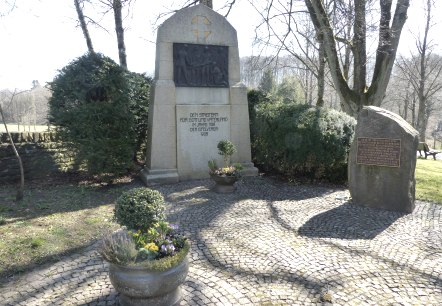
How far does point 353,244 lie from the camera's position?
4.88 meters

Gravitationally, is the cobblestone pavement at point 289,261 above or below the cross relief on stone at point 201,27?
below

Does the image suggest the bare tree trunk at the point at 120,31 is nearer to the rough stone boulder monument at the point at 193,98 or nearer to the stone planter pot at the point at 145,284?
the rough stone boulder monument at the point at 193,98

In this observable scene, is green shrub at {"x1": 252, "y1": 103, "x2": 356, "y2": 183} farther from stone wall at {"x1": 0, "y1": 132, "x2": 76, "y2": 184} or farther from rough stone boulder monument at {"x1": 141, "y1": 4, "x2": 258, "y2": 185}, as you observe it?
stone wall at {"x1": 0, "y1": 132, "x2": 76, "y2": 184}

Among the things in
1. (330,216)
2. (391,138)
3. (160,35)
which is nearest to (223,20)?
(160,35)

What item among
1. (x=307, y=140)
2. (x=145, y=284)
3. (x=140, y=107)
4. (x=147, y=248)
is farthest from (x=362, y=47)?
(x=145, y=284)

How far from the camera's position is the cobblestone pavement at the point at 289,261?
11.6ft

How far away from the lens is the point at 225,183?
7707mm

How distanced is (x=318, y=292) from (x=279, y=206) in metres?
3.28

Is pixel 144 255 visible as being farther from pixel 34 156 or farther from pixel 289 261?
pixel 34 156

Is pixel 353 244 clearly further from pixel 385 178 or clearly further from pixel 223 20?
pixel 223 20

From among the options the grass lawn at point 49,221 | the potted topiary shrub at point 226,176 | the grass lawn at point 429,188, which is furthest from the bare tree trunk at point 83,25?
the grass lawn at point 429,188

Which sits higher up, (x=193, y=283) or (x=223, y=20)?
(x=223, y=20)

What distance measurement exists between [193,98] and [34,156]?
5082mm

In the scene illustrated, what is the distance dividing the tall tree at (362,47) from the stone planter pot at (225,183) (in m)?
6.50
